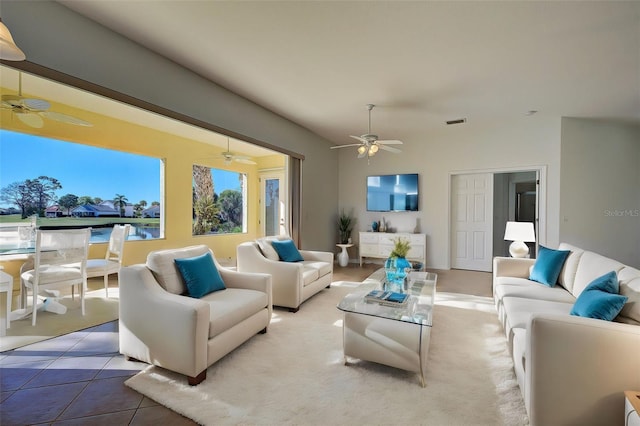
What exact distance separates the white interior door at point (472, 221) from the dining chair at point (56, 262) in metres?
6.24

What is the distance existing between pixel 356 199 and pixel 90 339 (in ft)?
17.6

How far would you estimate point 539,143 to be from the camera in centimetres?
516

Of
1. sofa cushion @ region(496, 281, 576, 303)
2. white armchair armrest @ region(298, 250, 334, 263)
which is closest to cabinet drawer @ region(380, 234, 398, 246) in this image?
white armchair armrest @ region(298, 250, 334, 263)

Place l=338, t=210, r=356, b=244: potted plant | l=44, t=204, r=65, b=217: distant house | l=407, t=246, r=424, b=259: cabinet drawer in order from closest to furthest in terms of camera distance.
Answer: l=44, t=204, r=65, b=217: distant house < l=407, t=246, r=424, b=259: cabinet drawer < l=338, t=210, r=356, b=244: potted plant

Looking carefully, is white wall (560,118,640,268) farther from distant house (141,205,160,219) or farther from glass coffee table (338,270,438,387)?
distant house (141,205,160,219)

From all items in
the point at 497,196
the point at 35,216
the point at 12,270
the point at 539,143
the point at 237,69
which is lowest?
the point at 12,270

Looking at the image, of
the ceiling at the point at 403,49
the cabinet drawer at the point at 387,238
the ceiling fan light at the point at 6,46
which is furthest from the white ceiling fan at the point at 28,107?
the cabinet drawer at the point at 387,238

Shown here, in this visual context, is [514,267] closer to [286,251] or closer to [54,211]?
[286,251]

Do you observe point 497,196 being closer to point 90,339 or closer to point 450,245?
point 450,245

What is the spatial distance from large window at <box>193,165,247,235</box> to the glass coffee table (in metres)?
5.04

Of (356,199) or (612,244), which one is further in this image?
(356,199)

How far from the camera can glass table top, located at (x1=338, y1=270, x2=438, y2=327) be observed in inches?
85.3

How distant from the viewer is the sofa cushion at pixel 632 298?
1.67 m

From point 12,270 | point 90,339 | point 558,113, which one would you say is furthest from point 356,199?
point 12,270
